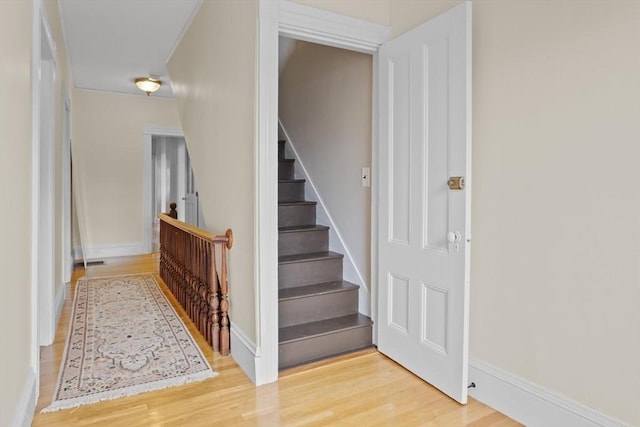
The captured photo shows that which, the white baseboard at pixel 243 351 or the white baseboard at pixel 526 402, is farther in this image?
the white baseboard at pixel 243 351

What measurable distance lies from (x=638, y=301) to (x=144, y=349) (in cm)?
269

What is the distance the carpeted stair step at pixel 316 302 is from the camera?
2.64m

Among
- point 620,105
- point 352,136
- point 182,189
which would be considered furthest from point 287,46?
point 182,189

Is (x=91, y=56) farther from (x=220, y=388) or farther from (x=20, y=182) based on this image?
(x=220, y=388)

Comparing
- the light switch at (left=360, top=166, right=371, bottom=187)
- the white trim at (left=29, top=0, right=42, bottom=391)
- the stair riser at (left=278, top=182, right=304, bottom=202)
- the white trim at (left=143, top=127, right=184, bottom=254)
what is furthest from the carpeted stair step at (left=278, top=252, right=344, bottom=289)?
the white trim at (left=143, top=127, right=184, bottom=254)

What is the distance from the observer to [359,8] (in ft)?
7.99

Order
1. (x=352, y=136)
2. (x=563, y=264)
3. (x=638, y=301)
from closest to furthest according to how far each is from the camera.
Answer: (x=638, y=301), (x=563, y=264), (x=352, y=136)

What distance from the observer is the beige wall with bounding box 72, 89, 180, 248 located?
604 cm

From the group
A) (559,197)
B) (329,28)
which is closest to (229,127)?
(329,28)

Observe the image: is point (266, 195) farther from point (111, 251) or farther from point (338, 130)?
point (111, 251)

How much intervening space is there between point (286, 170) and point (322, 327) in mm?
1771

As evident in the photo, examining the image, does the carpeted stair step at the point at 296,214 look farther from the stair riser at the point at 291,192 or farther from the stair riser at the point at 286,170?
the stair riser at the point at 286,170

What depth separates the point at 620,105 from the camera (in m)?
1.45

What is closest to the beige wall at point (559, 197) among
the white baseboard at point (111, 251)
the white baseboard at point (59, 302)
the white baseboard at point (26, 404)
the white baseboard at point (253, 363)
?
the white baseboard at point (253, 363)
